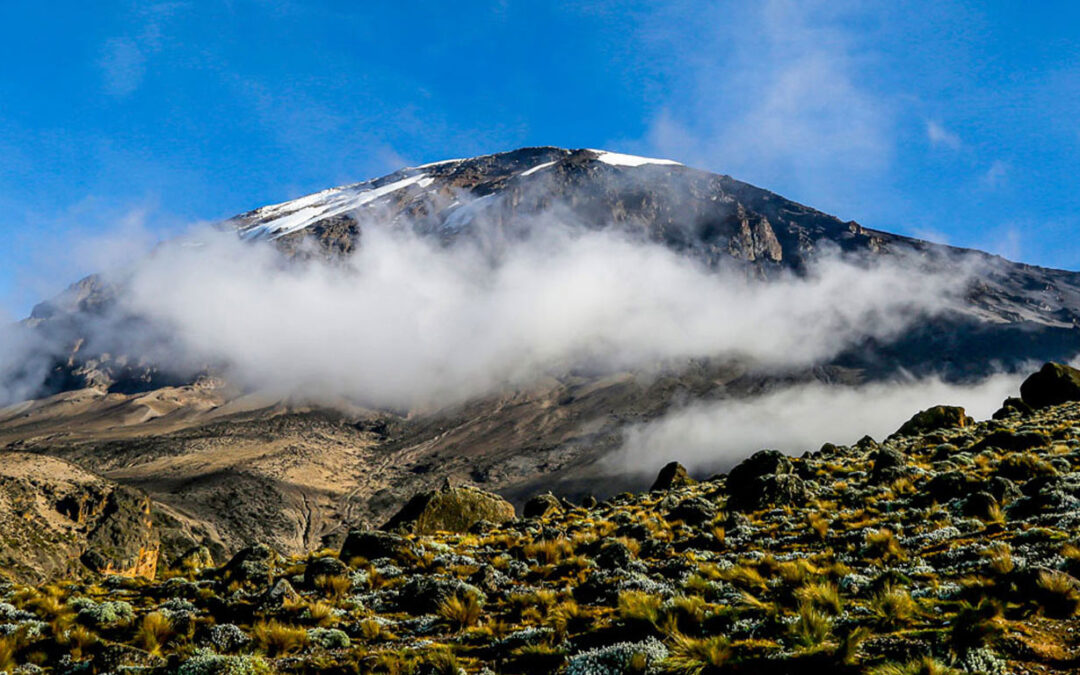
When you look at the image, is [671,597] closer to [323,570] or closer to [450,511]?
[323,570]

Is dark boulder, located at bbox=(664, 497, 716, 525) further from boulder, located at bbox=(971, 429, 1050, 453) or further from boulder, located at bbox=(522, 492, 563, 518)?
boulder, located at bbox=(971, 429, 1050, 453)

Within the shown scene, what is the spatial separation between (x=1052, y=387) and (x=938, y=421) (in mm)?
9895

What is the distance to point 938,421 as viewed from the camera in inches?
1481

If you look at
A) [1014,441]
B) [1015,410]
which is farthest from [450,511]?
[1015,410]

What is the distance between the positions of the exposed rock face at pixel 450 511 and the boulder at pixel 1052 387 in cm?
3533

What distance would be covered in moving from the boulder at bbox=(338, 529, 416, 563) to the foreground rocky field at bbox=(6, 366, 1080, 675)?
0.21 feet

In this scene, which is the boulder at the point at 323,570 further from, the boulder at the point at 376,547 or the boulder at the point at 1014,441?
the boulder at the point at 1014,441

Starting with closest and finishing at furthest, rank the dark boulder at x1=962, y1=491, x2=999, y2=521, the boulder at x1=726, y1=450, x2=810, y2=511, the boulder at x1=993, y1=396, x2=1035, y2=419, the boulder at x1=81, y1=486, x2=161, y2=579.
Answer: the dark boulder at x1=962, y1=491, x2=999, y2=521
the boulder at x1=726, y1=450, x2=810, y2=511
the boulder at x1=81, y1=486, x2=161, y2=579
the boulder at x1=993, y1=396, x2=1035, y2=419

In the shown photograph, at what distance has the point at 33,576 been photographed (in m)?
30.1

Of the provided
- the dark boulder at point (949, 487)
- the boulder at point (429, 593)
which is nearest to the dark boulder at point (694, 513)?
the dark boulder at point (949, 487)

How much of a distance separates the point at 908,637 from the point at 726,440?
19481 centimetres

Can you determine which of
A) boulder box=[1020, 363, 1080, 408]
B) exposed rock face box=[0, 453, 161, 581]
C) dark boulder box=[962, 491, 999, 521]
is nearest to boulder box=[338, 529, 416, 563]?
dark boulder box=[962, 491, 999, 521]

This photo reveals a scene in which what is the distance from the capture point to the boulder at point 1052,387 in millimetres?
39562

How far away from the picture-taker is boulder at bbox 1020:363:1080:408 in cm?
3956
